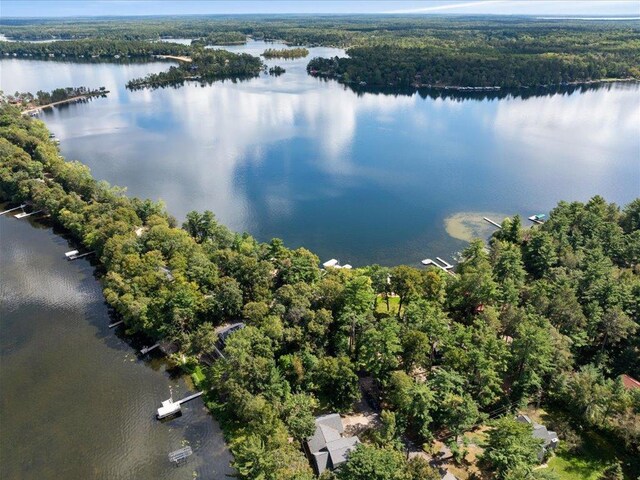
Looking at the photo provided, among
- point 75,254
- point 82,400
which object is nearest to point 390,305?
point 82,400

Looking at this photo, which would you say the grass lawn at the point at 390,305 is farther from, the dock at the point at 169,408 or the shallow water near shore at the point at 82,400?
the dock at the point at 169,408

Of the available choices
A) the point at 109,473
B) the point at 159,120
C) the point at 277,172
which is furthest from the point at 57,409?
the point at 159,120

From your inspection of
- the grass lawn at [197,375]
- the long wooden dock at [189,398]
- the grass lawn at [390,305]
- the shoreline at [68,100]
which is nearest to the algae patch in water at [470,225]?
the grass lawn at [390,305]

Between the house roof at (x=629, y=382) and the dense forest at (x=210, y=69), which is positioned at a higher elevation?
the dense forest at (x=210, y=69)

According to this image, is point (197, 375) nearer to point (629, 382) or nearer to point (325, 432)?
point (325, 432)

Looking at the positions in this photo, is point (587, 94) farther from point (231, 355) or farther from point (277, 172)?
point (231, 355)

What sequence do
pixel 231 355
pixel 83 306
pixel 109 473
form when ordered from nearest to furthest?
pixel 109 473 < pixel 231 355 < pixel 83 306

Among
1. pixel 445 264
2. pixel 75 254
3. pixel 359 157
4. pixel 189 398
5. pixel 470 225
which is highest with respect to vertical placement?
pixel 359 157
